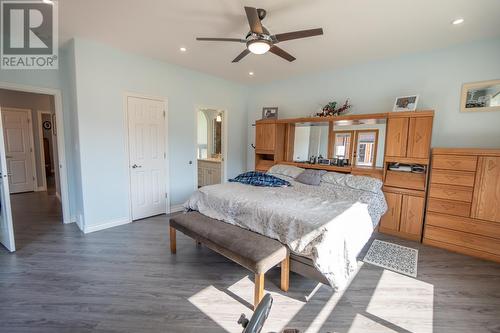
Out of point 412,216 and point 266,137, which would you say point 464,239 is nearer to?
point 412,216

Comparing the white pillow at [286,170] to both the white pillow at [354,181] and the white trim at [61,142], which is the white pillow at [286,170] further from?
the white trim at [61,142]

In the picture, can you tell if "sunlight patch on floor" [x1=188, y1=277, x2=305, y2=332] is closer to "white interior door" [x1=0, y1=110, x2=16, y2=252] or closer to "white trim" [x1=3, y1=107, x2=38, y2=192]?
"white interior door" [x1=0, y1=110, x2=16, y2=252]

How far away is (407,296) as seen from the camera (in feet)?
6.97

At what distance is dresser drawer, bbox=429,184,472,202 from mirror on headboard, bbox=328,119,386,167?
0.84 meters

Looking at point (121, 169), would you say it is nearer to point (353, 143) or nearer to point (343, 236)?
point (343, 236)

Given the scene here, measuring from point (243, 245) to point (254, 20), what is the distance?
6.57 ft

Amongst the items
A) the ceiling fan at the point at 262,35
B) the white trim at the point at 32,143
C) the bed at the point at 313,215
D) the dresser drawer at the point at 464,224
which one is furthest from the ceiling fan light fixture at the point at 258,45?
the white trim at the point at 32,143

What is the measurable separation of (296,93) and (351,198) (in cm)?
262

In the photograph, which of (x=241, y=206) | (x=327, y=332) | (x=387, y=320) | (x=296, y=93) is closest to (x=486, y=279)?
(x=387, y=320)

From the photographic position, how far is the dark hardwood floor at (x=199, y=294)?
179 cm

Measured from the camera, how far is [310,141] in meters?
4.56

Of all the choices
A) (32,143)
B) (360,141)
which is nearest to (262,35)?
(360,141)

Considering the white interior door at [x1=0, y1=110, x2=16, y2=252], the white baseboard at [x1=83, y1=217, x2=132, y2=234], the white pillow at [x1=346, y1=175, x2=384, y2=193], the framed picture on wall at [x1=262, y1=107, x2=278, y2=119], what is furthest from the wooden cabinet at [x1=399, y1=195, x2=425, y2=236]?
the white interior door at [x1=0, y1=110, x2=16, y2=252]

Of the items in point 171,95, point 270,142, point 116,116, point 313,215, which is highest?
point 171,95
